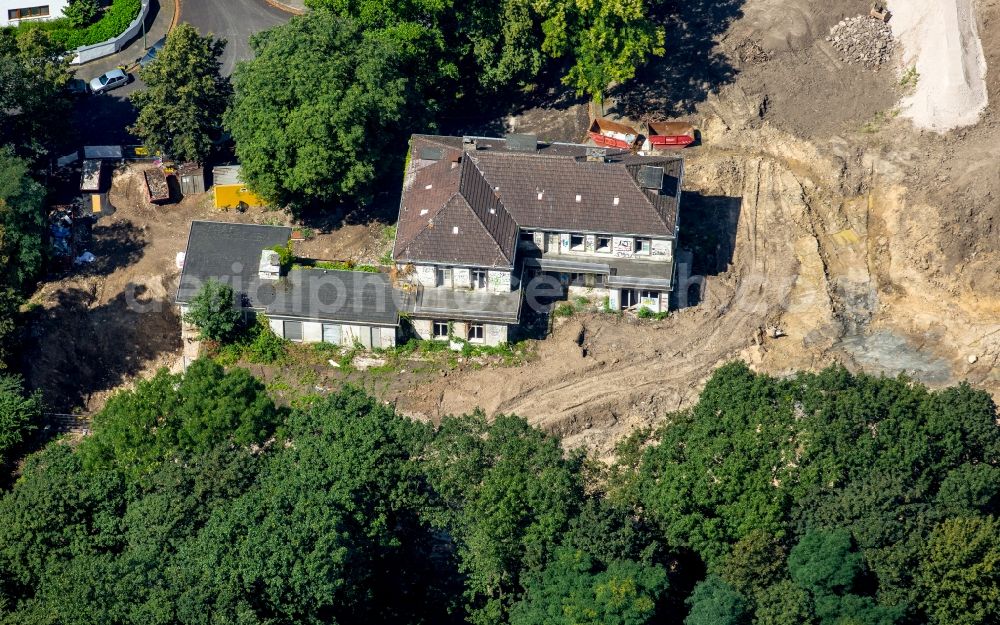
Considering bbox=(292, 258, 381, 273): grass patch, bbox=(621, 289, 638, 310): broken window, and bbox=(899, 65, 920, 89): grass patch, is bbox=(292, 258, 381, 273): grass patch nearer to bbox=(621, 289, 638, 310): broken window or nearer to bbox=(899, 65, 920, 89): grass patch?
bbox=(621, 289, 638, 310): broken window

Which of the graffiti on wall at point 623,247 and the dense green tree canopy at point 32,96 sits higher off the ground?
the dense green tree canopy at point 32,96

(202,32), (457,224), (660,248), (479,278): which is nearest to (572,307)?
(479,278)

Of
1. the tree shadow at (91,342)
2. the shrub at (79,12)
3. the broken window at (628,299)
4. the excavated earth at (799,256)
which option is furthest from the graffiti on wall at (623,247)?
the shrub at (79,12)

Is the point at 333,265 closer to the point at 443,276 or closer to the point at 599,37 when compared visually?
the point at 443,276

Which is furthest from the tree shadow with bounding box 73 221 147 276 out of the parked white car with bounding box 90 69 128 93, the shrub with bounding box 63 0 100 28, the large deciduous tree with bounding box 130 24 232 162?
the shrub with bounding box 63 0 100 28

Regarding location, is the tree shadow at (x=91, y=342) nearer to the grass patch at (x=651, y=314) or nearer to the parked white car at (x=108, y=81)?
the parked white car at (x=108, y=81)
